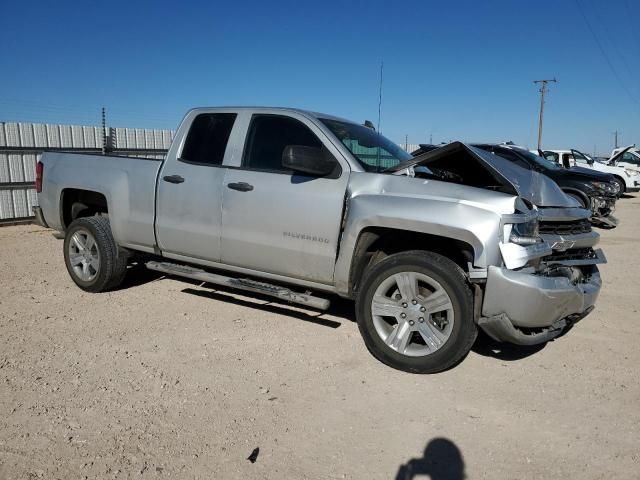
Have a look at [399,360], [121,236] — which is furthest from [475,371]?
[121,236]

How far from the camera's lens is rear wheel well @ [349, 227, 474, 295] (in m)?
4.01

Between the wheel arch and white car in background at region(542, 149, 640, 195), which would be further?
white car in background at region(542, 149, 640, 195)

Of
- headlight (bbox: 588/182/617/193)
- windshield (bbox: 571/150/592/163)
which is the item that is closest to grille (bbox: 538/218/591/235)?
headlight (bbox: 588/182/617/193)

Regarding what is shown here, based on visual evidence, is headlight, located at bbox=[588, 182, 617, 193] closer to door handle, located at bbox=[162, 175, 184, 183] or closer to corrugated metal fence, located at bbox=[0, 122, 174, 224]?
door handle, located at bbox=[162, 175, 184, 183]

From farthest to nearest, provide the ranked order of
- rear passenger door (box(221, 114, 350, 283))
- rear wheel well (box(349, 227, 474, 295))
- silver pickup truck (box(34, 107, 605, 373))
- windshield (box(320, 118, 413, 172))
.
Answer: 1. windshield (box(320, 118, 413, 172))
2. rear passenger door (box(221, 114, 350, 283))
3. rear wheel well (box(349, 227, 474, 295))
4. silver pickup truck (box(34, 107, 605, 373))

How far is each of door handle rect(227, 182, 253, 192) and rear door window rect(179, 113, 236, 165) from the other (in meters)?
0.35

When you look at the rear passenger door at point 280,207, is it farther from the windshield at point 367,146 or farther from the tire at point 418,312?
the tire at point 418,312

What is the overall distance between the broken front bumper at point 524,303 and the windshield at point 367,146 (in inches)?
56.7

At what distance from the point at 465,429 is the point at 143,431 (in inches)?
74.5

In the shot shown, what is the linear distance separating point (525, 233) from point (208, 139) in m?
3.02

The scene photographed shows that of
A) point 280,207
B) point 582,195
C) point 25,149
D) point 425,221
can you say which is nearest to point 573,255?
point 425,221

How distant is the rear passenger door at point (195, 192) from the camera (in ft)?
15.7

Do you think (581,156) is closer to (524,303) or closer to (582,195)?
(582,195)

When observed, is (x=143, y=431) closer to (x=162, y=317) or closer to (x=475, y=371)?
(x=162, y=317)
